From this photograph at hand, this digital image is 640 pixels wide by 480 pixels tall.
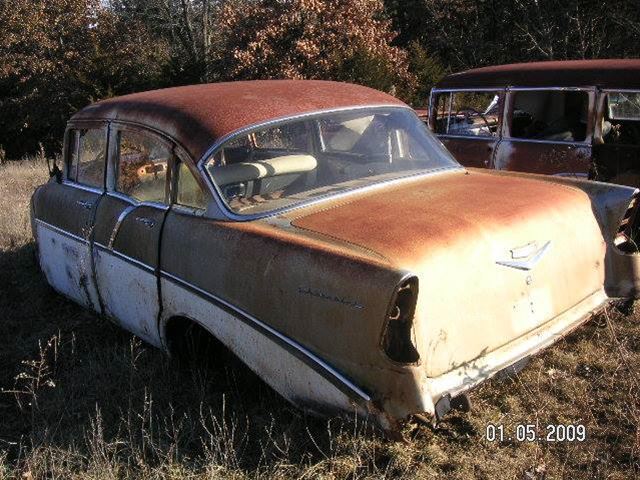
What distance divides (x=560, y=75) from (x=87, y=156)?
436cm

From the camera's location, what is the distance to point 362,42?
46.3ft

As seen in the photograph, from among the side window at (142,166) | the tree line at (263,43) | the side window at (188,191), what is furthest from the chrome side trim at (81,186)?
the tree line at (263,43)

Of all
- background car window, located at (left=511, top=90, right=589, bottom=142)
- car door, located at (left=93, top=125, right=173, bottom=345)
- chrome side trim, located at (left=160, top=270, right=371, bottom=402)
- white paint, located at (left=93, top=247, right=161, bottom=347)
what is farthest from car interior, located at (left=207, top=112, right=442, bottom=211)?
background car window, located at (left=511, top=90, right=589, bottom=142)

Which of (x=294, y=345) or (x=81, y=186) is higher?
(x=81, y=186)

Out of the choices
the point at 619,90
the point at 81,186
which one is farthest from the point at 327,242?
the point at 619,90

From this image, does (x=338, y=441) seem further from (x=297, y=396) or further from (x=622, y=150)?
(x=622, y=150)

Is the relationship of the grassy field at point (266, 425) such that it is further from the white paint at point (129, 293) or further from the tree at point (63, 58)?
the tree at point (63, 58)

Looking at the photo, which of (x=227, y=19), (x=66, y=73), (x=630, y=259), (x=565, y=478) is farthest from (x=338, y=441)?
(x=66, y=73)

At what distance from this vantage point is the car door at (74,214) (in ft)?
14.0

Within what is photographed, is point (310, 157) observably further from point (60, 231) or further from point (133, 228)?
point (60, 231)

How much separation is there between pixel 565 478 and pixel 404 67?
1324 centimetres

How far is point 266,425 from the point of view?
3203mm

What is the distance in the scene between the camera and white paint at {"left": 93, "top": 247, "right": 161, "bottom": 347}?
3607 millimetres

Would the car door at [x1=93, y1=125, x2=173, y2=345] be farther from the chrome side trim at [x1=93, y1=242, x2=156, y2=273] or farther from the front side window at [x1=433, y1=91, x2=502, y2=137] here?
the front side window at [x1=433, y1=91, x2=502, y2=137]
